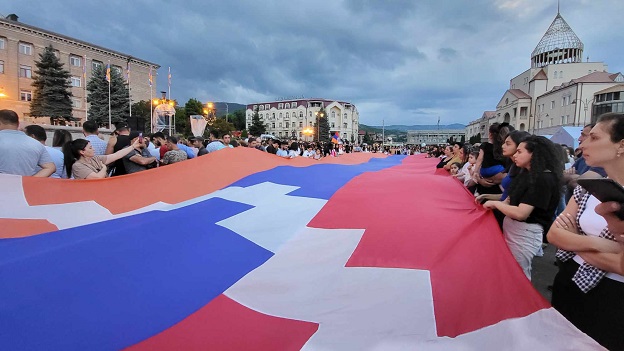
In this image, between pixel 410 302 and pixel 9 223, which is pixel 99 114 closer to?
pixel 9 223

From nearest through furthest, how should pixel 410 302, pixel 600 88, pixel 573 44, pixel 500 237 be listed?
pixel 410 302, pixel 500 237, pixel 600 88, pixel 573 44

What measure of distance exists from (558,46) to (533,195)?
270ft

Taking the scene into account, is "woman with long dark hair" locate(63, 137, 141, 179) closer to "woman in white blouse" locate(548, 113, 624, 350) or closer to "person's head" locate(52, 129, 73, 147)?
"person's head" locate(52, 129, 73, 147)

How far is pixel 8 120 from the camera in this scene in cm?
397

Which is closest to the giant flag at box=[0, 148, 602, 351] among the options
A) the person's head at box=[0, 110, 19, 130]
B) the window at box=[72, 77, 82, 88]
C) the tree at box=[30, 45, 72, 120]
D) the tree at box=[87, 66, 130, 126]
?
the person's head at box=[0, 110, 19, 130]

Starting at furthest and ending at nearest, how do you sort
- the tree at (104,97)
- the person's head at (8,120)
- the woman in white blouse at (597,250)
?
the tree at (104,97) → the person's head at (8,120) → the woman in white blouse at (597,250)

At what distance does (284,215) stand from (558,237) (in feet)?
7.48

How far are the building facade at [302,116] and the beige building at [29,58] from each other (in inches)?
2020

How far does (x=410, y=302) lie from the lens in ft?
6.29

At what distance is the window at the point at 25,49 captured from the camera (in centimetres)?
4022

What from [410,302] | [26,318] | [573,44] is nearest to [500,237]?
[410,302]

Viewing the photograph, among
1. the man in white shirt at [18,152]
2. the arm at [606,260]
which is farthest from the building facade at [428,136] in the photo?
the arm at [606,260]

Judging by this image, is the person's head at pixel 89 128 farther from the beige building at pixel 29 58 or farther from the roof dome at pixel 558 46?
the roof dome at pixel 558 46

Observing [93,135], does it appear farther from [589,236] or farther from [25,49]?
[25,49]
